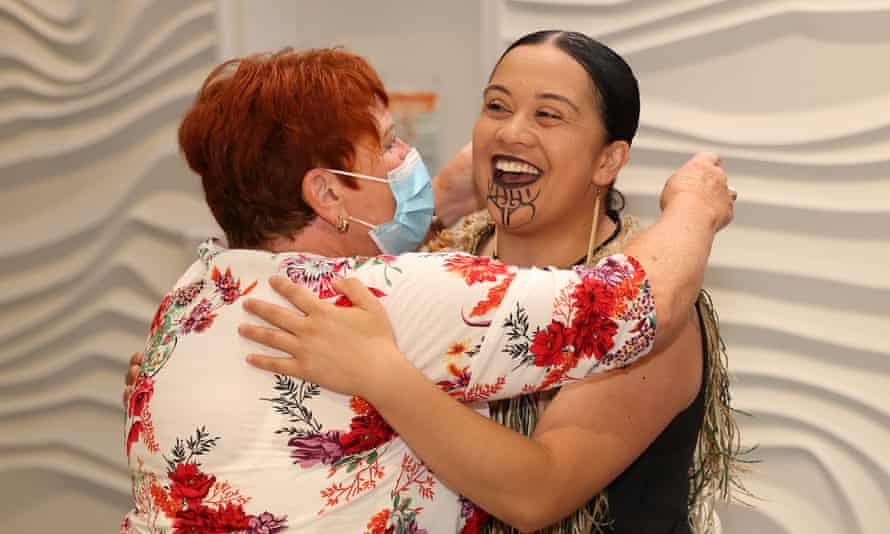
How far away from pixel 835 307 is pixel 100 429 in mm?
2394

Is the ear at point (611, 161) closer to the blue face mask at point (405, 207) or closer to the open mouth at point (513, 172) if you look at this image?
the open mouth at point (513, 172)

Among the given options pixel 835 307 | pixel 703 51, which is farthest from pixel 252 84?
pixel 835 307

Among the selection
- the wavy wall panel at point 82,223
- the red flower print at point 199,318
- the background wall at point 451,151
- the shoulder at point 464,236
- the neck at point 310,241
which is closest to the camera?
the red flower print at point 199,318

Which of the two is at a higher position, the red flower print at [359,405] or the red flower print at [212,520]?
the red flower print at [359,405]

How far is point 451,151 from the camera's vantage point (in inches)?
125

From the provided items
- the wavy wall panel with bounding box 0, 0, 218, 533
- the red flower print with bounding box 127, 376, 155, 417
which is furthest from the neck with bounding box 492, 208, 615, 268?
the wavy wall panel with bounding box 0, 0, 218, 533

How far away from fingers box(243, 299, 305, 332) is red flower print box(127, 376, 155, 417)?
0.19m

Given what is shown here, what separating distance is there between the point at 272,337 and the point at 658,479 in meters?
0.71

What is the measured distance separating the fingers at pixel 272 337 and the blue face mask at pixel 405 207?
0.96 feet

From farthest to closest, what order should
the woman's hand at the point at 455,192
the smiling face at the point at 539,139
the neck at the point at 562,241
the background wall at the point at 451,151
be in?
the background wall at the point at 451,151, the woman's hand at the point at 455,192, the neck at the point at 562,241, the smiling face at the point at 539,139

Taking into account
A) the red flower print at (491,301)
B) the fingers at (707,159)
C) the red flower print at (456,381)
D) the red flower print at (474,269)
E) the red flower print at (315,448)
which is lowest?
the red flower print at (315,448)

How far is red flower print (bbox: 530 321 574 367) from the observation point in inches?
49.9

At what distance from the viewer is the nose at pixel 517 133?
1.62 metres

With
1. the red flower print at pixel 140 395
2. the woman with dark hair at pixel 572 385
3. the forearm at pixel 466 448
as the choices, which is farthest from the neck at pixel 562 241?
the red flower print at pixel 140 395
